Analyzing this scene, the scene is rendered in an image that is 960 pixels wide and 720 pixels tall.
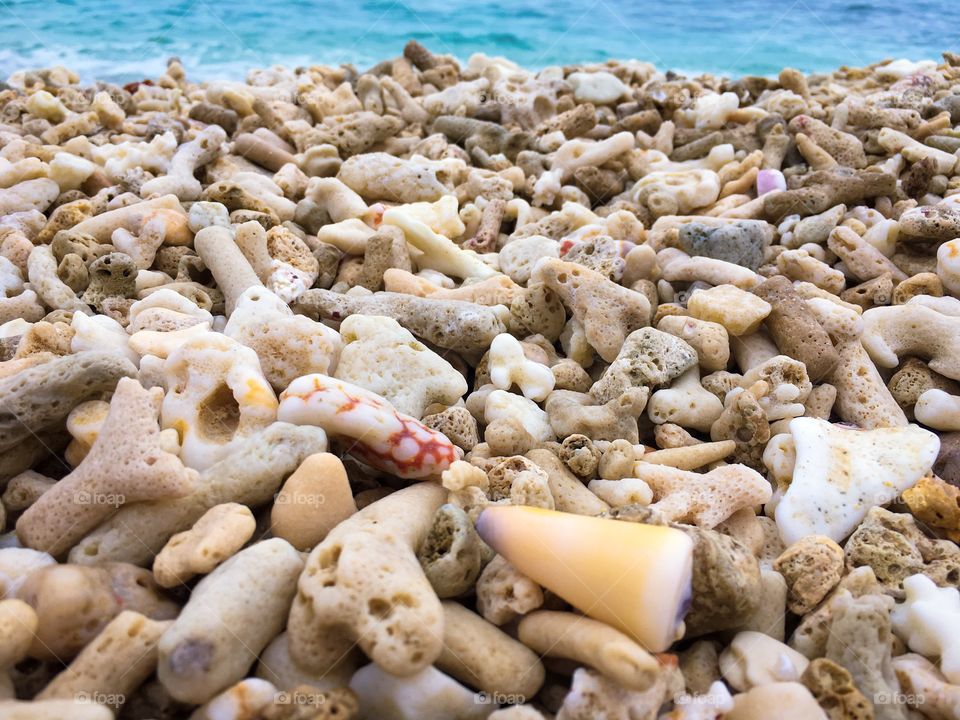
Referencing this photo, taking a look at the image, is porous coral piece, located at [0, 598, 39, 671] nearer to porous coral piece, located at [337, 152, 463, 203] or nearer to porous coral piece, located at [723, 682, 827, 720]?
porous coral piece, located at [723, 682, 827, 720]

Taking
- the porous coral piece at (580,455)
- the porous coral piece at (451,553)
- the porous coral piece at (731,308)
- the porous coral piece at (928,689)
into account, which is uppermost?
the porous coral piece at (731,308)

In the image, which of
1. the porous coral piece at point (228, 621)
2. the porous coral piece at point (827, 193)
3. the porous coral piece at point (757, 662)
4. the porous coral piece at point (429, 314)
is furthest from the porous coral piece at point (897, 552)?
the porous coral piece at point (827, 193)

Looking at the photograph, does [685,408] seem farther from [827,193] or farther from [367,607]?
[827,193]

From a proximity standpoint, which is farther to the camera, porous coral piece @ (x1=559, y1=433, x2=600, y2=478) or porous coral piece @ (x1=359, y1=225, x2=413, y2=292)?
porous coral piece @ (x1=359, y1=225, x2=413, y2=292)

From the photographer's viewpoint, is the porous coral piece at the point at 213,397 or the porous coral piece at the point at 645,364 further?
the porous coral piece at the point at 645,364

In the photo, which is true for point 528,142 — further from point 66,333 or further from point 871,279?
point 66,333

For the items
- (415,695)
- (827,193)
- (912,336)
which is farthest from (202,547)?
(827,193)

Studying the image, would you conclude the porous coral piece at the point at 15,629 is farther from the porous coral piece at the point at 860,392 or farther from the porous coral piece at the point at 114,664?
the porous coral piece at the point at 860,392

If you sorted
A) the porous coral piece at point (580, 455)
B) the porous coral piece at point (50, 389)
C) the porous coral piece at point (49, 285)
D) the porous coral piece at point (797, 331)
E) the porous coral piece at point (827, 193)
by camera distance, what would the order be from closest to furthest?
the porous coral piece at point (50, 389) < the porous coral piece at point (580, 455) < the porous coral piece at point (797, 331) < the porous coral piece at point (49, 285) < the porous coral piece at point (827, 193)

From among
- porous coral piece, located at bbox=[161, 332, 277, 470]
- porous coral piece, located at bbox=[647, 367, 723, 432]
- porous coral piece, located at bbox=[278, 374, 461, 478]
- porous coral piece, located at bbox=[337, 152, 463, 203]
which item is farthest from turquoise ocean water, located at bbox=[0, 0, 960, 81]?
porous coral piece, located at bbox=[647, 367, 723, 432]

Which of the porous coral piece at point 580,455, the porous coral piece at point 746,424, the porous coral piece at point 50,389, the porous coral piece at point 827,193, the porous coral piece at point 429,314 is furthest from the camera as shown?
the porous coral piece at point 827,193
